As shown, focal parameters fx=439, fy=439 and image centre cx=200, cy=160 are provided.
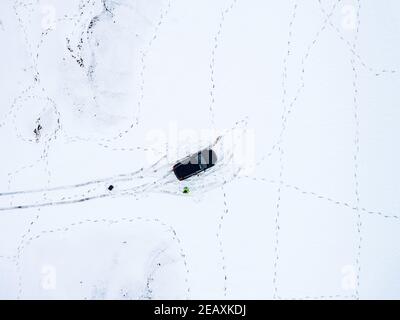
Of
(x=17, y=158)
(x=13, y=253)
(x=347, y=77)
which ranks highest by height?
(x=347, y=77)

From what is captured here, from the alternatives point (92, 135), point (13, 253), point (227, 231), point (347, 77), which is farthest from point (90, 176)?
point (347, 77)

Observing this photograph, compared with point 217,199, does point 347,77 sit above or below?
above

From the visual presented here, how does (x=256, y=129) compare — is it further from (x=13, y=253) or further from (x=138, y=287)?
(x=13, y=253)
